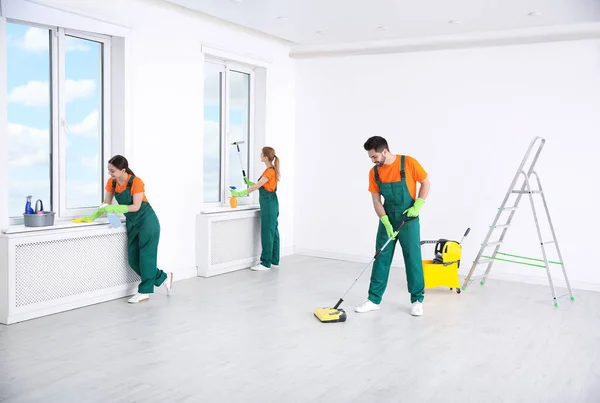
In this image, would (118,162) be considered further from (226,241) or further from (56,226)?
(226,241)

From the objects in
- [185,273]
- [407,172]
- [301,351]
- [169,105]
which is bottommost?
[301,351]

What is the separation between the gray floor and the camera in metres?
3.44

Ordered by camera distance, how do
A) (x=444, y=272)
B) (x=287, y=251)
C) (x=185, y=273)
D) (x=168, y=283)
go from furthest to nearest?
(x=287, y=251) < (x=185, y=273) < (x=444, y=272) < (x=168, y=283)

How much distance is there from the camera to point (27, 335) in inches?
172

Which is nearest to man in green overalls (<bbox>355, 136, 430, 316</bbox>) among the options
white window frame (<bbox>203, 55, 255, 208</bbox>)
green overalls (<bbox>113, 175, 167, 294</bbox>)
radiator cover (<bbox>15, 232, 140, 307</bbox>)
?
green overalls (<bbox>113, 175, 167, 294</bbox>)

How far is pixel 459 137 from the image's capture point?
700cm

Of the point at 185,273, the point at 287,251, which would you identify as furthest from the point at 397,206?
the point at 287,251

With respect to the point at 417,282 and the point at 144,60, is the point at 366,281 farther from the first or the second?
the point at 144,60

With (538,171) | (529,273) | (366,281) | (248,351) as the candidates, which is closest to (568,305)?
(529,273)

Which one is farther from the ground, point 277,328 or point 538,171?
point 538,171

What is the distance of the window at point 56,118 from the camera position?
505cm

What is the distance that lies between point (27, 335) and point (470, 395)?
3.01 m

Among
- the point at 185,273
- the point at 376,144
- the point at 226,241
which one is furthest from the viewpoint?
the point at 226,241

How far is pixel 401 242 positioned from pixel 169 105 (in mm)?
2722
